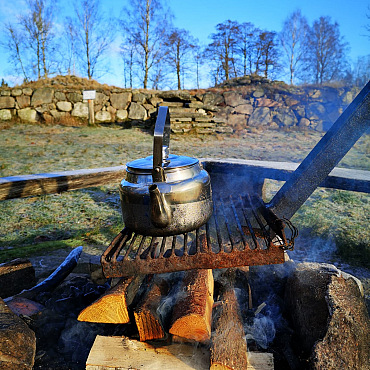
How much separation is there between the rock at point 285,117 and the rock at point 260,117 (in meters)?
0.37

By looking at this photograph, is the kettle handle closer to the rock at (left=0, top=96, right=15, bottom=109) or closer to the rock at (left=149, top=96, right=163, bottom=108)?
the rock at (left=149, top=96, right=163, bottom=108)

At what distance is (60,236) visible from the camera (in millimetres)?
3223

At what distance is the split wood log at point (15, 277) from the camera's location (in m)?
1.82

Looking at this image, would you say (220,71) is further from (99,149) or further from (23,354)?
(23,354)

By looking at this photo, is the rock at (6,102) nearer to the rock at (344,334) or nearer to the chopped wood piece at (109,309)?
the chopped wood piece at (109,309)

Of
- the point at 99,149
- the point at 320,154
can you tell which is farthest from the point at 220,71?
the point at 320,154

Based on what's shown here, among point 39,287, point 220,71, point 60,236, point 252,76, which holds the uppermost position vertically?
point 220,71

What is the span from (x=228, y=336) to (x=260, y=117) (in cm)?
1153

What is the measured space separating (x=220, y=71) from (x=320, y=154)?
20.3 meters

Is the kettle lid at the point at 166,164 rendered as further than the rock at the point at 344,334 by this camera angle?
Yes

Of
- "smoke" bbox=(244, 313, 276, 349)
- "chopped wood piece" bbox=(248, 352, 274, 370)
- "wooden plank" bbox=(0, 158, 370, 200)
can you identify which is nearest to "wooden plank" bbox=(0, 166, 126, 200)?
"wooden plank" bbox=(0, 158, 370, 200)

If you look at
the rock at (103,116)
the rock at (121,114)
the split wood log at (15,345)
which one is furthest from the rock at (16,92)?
the split wood log at (15,345)

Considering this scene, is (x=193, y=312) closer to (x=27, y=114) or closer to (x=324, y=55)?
(x=27, y=114)

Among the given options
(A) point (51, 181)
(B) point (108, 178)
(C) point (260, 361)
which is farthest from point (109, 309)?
(B) point (108, 178)
